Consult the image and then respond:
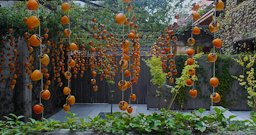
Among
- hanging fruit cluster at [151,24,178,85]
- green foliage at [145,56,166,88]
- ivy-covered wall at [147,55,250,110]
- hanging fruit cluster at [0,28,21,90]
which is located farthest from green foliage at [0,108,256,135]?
ivy-covered wall at [147,55,250,110]

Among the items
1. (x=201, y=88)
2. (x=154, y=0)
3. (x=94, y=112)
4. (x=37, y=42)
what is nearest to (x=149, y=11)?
(x=154, y=0)

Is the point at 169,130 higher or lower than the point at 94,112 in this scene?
higher

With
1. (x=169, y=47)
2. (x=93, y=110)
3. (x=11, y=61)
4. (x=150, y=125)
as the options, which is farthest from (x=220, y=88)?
(x=150, y=125)

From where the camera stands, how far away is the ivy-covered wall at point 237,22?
665cm

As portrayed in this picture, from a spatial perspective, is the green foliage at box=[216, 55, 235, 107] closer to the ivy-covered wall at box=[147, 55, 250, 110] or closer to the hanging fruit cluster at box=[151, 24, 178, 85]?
the ivy-covered wall at box=[147, 55, 250, 110]

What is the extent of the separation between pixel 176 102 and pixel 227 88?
1.40m

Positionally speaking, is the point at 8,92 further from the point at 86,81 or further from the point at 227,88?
the point at 227,88

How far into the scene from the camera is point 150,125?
1.78m

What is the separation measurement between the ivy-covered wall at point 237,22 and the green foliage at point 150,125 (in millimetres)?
5205

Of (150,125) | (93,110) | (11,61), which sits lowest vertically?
(93,110)

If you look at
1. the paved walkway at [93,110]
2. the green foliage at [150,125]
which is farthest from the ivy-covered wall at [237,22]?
the green foliage at [150,125]

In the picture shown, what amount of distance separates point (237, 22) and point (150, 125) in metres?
6.71

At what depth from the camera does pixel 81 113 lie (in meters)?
6.97

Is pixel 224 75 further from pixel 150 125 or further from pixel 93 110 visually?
pixel 150 125
